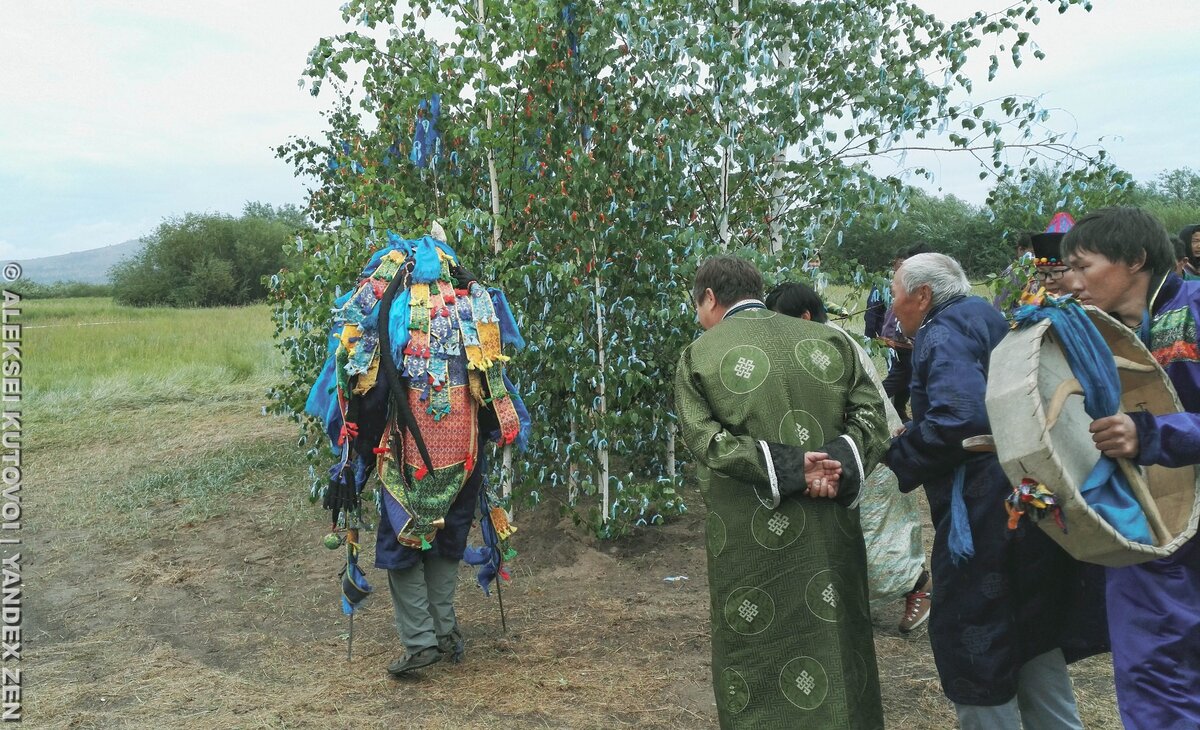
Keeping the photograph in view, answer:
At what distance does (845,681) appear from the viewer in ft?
8.59

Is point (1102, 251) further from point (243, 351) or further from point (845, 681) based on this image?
point (243, 351)

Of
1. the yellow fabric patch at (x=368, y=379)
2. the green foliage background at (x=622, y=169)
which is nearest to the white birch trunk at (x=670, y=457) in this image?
the green foliage background at (x=622, y=169)

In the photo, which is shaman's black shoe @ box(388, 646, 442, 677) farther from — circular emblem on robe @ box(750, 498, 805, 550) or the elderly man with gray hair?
the elderly man with gray hair

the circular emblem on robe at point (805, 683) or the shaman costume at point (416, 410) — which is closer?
the circular emblem on robe at point (805, 683)

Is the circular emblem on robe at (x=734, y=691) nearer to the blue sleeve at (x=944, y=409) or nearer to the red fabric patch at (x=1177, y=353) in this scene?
the blue sleeve at (x=944, y=409)

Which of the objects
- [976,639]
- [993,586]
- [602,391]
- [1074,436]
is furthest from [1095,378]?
[602,391]

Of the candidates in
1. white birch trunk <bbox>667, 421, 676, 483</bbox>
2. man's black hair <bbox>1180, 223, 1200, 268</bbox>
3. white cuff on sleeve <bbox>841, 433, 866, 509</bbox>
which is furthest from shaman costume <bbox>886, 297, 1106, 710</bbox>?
man's black hair <bbox>1180, 223, 1200, 268</bbox>

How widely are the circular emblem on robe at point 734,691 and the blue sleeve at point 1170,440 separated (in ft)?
4.19

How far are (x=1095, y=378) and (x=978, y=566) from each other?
671 millimetres

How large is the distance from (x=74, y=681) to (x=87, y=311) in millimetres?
26129

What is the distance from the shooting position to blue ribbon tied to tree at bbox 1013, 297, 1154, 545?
7.28ft

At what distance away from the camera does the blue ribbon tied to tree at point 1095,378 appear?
222 centimetres

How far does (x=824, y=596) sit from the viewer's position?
264cm

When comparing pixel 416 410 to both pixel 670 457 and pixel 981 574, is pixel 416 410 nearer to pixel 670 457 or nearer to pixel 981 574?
pixel 981 574
